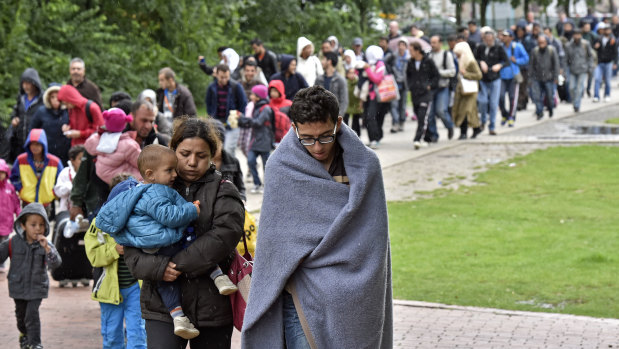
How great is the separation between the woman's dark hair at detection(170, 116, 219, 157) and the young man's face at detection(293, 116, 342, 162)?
2.67 feet

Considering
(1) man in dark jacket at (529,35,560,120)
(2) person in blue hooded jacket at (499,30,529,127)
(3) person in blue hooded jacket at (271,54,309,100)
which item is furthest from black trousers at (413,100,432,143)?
(1) man in dark jacket at (529,35,560,120)

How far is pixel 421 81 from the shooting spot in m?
19.1

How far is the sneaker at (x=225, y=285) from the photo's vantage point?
4.99 meters

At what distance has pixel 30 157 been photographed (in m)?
11.9

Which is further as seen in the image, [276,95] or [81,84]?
[276,95]

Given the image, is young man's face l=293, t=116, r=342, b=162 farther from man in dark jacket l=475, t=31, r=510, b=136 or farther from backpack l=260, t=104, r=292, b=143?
man in dark jacket l=475, t=31, r=510, b=136

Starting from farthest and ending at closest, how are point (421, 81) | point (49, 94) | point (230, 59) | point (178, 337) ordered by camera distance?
point (230, 59), point (421, 81), point (49, 94), point (178, 337)

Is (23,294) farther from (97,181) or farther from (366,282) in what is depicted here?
(366,282)

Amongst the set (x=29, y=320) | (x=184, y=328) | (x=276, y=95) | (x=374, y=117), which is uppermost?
(x=184, y=328)

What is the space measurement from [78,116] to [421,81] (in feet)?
25.0

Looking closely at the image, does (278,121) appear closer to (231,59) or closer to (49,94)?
(49,94)

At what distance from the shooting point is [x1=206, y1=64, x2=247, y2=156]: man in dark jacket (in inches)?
609

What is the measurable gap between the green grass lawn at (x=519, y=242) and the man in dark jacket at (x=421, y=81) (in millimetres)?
2756

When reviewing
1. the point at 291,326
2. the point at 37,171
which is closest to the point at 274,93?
the point at 37,171
